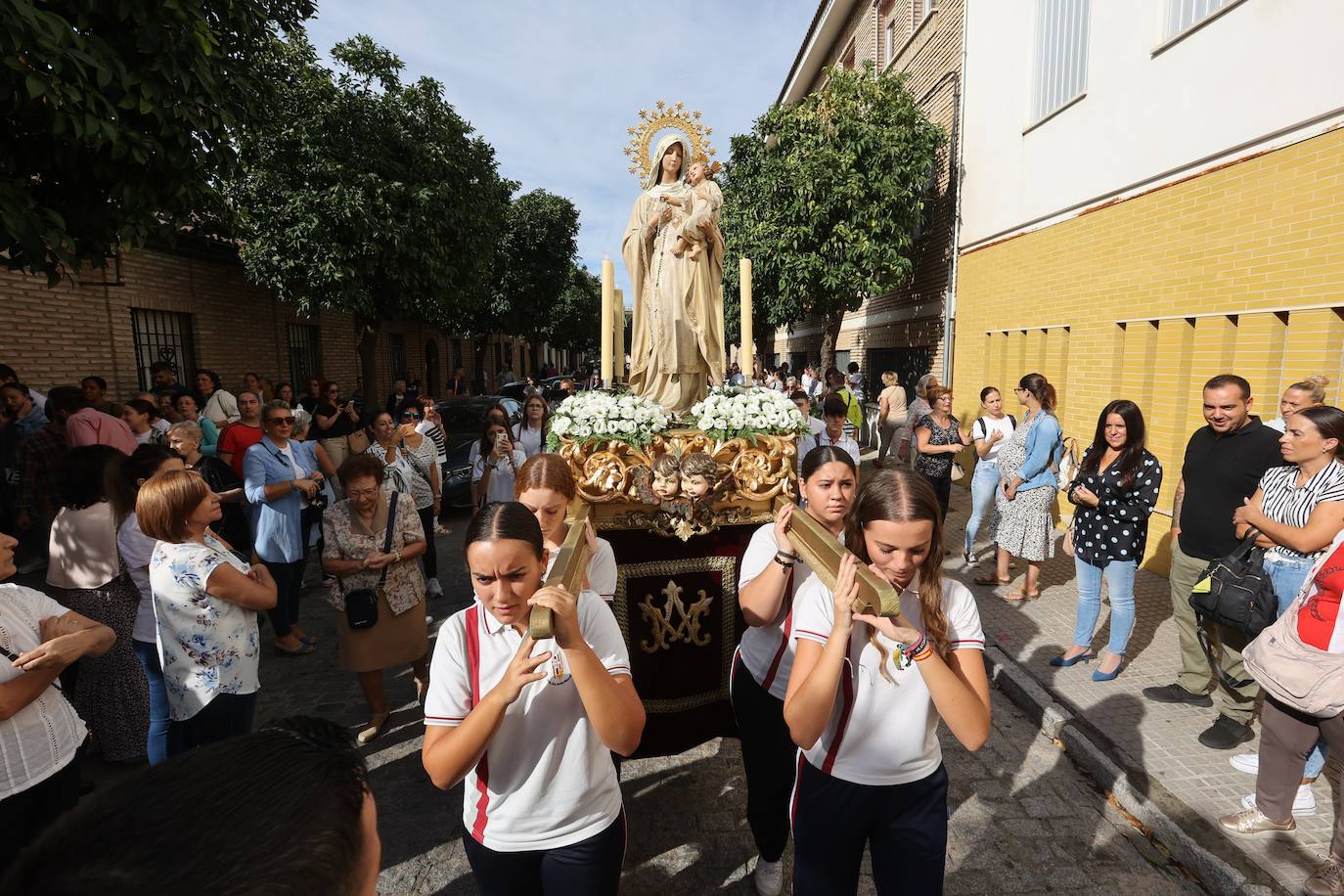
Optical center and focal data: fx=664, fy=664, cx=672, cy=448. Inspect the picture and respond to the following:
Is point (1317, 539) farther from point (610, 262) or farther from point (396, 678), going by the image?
point (396, 678)

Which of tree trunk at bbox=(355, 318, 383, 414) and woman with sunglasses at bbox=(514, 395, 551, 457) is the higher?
tree trunk at bbox=(355, 318, 383, 414)

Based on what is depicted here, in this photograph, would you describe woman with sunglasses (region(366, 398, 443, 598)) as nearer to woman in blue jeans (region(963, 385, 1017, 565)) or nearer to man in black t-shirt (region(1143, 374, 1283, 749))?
woman in blue jeans (region(963, 385, 1017, 565))

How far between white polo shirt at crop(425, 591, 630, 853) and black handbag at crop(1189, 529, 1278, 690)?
3.48 m

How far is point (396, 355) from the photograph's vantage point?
73.4 ft

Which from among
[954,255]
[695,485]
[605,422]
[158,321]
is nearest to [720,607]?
A: [695,485]

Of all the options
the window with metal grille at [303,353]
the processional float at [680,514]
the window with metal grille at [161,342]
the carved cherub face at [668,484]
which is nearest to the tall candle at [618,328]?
the processional float at [680,514]

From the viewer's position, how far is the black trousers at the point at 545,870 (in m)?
1.78

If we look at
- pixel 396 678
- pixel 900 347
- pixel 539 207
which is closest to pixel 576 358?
pixel 539 207

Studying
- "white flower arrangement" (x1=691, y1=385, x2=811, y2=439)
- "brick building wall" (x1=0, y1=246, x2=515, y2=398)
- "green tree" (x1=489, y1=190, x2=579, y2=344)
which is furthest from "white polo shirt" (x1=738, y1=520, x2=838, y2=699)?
"green tree" (x1=489, y1=190, x2=579, y2=344)

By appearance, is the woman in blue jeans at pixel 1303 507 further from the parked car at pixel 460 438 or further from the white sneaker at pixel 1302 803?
the parked car at pixel 460 438

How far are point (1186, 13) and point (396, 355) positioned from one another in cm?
2142

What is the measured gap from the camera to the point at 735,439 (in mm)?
3734

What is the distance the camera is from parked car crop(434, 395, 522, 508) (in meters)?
9.48

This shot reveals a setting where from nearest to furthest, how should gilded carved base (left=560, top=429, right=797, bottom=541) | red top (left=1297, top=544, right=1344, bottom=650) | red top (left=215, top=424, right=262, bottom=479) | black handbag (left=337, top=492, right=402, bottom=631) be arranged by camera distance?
red top (left=1297, top=544, right=1344, bottom=650), gilded carved base (left=560, top=429, right=797, bottom=541), black handbag (left=337, top=492, right=402, bottom=631), red top (left=215, top=424, right=262, bottom=479)
